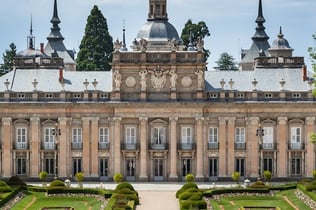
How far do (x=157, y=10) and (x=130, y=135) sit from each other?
51.1ft

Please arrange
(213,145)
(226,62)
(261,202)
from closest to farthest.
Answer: (261,202)
(213,145)
(226,62)

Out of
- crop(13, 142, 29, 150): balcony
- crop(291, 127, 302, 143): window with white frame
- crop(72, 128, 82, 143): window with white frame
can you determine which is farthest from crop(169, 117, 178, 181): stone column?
crop(13, 142, 29, 150): balcony

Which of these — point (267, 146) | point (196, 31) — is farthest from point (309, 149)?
point (196, 31)

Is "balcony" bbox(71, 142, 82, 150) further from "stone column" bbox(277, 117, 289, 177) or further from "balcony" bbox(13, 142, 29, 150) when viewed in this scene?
"stone column" bbox(277, 117, 289, 177)

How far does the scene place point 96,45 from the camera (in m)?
130

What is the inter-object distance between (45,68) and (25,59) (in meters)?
2.61

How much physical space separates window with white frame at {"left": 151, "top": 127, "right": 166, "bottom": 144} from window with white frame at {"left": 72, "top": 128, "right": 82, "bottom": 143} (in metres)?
7.48

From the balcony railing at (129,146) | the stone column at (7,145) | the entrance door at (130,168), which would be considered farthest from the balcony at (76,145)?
the stone column at (7,145)

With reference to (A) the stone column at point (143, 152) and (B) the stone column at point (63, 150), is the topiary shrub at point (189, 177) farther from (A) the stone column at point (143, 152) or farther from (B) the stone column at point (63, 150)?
(B) the stone column at point (63, 150)

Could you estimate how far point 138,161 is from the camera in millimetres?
93812

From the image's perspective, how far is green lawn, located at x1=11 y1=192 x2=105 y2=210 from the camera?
7469cm

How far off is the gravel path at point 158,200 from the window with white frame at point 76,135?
1266 cm

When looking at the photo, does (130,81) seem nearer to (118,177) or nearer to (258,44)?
(118,177)

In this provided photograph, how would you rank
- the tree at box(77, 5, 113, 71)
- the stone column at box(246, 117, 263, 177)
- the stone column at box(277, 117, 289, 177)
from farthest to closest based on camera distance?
the tree at box(77, 5, 113, 71)
the stone column at box(246, 117, 263, 177)
the stone column at box(277, 117, 289, 177)
